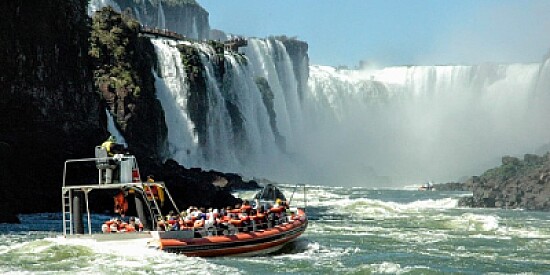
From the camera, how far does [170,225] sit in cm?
2488

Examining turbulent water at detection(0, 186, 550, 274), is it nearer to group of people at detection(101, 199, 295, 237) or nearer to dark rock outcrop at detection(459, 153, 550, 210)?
group of people at detection(101, 199, 295, 237)

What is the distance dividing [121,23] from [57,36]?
13485 millimetres

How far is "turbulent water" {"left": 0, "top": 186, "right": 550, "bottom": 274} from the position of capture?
2328 centimetres

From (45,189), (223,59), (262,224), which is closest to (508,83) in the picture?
(223,59)

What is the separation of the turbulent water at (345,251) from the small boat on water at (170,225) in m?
0.29

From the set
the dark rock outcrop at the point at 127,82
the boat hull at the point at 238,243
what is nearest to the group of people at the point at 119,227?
the boat hull at the point at 238,243

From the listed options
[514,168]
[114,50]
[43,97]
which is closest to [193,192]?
[43,97]

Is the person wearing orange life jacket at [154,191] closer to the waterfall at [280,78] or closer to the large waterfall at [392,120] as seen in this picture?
the large waterfall at [392,120]

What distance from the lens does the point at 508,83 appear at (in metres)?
113

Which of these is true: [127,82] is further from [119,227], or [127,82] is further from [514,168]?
[119,227]

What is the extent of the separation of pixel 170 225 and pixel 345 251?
6097 millimetres

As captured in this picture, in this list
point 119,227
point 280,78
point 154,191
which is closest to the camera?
point 119,227

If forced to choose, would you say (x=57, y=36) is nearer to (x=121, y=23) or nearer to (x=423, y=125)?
(x=121, y=23)

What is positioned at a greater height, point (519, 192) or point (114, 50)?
point (114, 50)
